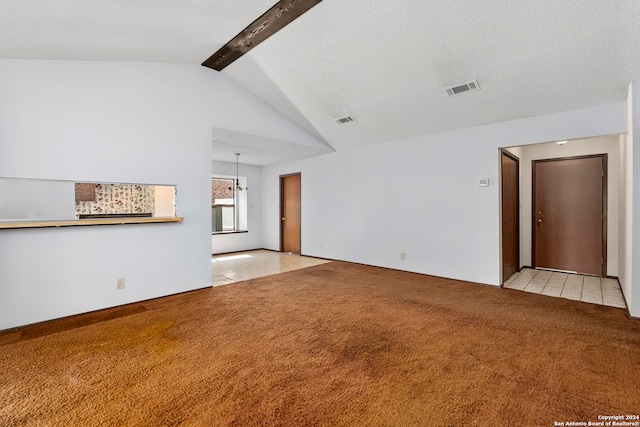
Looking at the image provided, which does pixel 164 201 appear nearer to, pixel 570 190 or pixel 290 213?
pixel 290 213

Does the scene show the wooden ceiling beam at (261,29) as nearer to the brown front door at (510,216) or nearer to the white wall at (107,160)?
the white wall at (107,160)

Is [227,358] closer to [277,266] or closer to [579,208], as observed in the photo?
[277,266]

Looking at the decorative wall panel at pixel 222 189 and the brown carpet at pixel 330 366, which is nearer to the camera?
the brown carpet at pixel 330 366

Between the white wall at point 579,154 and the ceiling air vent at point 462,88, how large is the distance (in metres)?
2.19

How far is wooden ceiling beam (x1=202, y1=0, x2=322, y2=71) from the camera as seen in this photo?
9.77 feet

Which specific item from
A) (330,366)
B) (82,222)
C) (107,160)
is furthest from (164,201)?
(330,366)

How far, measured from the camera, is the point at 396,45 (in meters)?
3.30

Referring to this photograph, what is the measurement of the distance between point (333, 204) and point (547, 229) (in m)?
3.93

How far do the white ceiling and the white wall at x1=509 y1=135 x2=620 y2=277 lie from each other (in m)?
1.76

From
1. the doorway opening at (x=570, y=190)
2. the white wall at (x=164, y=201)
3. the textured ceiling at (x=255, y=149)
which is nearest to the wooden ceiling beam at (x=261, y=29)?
the textured ceiling at (x=255, y=149)

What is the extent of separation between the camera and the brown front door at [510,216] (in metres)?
4.41

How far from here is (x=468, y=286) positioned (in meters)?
4.28

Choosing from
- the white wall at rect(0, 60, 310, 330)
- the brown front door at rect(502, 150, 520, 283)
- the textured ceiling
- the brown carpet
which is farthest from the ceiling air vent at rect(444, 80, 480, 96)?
the white wall at rect(0, 60, 310, 330)

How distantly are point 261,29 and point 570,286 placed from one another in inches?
209
